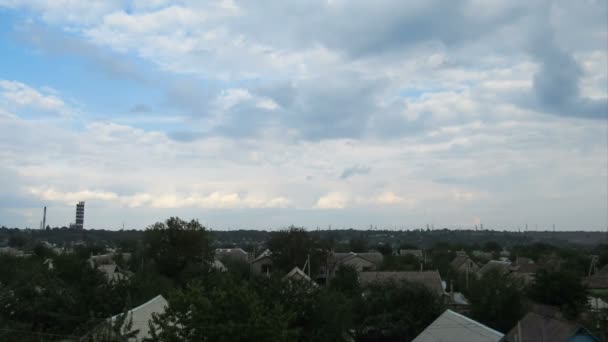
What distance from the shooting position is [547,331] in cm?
2589

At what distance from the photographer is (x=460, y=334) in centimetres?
2900

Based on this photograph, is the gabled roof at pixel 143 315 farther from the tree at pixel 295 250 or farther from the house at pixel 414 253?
the house at pixel 414 253

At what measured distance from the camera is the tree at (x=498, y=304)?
3591cm

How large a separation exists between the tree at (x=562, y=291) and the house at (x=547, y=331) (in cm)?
1604

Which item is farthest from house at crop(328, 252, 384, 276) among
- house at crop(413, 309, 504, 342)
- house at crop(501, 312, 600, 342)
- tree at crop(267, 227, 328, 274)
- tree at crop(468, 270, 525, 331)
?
house at crop(501, 312, 600, 342)

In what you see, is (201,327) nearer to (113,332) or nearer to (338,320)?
(113,332)

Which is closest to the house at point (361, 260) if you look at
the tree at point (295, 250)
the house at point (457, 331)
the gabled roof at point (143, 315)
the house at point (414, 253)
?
the tree at point (295, 250)

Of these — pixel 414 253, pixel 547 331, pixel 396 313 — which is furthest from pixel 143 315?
pixel 414 253

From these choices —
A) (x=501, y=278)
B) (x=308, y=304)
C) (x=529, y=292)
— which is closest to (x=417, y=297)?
(x=501, y=278)

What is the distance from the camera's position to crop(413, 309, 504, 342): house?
28328 mm

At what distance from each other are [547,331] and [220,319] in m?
13.7

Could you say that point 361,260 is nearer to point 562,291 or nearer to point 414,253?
point 414,253

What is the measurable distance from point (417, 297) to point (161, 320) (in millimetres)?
17510

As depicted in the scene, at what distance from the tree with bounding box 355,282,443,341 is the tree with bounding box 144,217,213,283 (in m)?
25.5
